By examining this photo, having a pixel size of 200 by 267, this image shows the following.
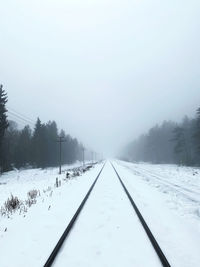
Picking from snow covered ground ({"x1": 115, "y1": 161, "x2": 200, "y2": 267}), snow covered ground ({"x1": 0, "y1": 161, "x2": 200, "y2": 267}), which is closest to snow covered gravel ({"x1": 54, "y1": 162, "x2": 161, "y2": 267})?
snow covered ground ({"x1": 0, "y1": 161, "x2": 200, "y2": 267})

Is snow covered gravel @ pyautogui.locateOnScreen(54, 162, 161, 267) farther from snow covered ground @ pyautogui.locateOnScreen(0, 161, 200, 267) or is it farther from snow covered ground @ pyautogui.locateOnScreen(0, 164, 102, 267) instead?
snow covered ground @ pyautogui.locateOnScreen(0, 164, 102, 267)

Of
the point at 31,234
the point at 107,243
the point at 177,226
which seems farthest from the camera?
the point at 177,226

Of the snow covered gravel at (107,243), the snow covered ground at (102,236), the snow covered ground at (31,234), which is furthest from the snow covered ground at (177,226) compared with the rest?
the snow covered ground at (31,234)

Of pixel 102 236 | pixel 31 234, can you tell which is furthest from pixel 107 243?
pixel 31 234

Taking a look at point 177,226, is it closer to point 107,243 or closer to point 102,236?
point 102,236

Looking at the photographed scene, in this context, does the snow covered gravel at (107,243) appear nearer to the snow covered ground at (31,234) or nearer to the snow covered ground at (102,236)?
the snow covered ground at (102,236)

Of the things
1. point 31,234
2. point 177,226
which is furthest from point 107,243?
point 177,226

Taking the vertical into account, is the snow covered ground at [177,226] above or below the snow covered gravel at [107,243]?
below

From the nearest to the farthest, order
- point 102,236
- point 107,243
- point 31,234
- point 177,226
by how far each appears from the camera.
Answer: point 107,243, point 102,236, point 31,234, point 177,226

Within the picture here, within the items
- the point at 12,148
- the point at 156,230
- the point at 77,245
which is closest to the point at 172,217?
the point at 156,230

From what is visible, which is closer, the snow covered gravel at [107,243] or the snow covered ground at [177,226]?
the snow covered gravel at [107,243]

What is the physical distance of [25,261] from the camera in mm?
4207

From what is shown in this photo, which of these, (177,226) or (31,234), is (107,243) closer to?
(31,234)

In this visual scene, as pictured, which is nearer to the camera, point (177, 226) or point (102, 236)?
point (102, 236)
